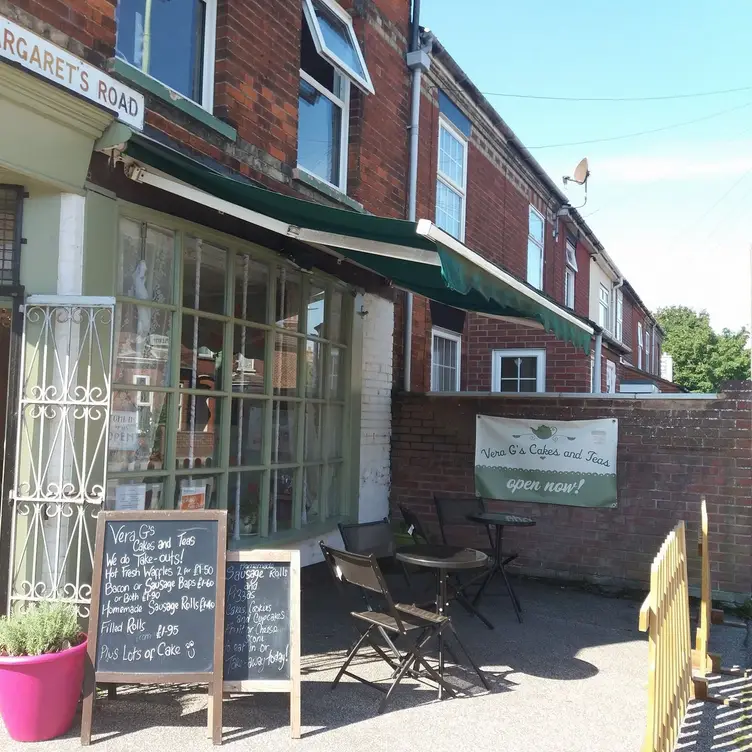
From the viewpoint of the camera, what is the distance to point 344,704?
4137mm

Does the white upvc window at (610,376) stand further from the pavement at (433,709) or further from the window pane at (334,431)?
the pavement at (433,709)

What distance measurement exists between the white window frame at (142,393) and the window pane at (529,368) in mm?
7368

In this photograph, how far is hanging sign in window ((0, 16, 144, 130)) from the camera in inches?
151

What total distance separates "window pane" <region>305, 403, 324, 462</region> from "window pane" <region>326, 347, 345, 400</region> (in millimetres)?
242

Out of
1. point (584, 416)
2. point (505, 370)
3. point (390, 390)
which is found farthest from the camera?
point (505, 370)

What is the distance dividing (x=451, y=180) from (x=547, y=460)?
4.23m

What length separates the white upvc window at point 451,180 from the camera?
9547mm

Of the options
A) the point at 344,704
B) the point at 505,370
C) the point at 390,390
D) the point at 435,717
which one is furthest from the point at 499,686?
the point at 505,370

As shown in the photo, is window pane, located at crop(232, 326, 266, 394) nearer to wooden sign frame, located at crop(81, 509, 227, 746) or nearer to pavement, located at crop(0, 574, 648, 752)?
pavement, located at crop(0, 574, 648, 752)

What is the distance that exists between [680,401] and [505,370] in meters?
4.48

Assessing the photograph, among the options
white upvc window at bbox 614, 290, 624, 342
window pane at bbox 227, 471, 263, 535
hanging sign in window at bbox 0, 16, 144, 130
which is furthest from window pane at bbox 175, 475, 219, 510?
white upvc window at bbox 614, 290, 624, 342

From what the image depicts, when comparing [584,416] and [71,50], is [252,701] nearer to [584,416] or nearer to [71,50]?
[71,50]

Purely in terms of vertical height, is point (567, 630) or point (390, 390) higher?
point (390, 390)

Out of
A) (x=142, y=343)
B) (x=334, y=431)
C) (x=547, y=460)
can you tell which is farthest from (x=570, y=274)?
(x=142, y=343)
